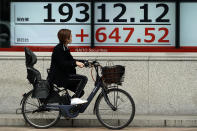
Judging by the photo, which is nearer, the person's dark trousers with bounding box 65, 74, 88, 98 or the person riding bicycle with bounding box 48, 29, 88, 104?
the person riding bicycle with bounding box 48, 29, 88, 104

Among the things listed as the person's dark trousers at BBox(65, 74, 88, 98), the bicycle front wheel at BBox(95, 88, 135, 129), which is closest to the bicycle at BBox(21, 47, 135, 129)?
the bicycle front wheel at BBox(95, 88, 135, 129)

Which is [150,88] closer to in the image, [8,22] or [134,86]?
[134,86]

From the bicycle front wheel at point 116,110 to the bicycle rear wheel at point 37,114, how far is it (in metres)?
0.74

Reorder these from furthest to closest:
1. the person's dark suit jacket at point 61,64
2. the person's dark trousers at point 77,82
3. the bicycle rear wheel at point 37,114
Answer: the bicycle rear wheel at point 37,114 → the person's dark trousers at point 77,82 → the person's dark suit jacket at point 61,64

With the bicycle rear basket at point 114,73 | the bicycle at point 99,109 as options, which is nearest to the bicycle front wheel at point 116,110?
the bicycle at point 99,109

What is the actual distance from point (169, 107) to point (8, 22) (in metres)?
3.59

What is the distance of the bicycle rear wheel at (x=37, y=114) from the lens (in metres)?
8.92

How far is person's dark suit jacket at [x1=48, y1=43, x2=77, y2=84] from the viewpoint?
8.53m

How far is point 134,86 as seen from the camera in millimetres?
10414

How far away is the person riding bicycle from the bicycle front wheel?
360mm

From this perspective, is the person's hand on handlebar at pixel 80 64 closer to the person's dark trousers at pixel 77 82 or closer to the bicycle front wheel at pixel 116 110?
the person's dark trousers at pixel 77 82

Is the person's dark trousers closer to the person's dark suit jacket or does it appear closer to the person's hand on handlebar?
the person's dark suit jacket

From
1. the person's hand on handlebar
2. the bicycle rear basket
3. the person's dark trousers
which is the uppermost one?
the person's hand on handlebar

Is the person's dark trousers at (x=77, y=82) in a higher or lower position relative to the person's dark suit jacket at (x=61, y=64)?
lower
